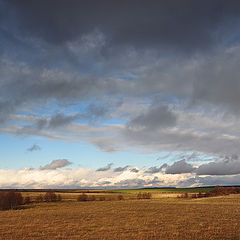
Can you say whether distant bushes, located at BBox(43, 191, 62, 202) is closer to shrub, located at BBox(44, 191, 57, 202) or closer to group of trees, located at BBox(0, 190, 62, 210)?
shrub, located at BBox(44, 191, 57, 202)

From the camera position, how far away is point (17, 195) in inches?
3738

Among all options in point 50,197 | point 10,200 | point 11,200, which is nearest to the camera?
point 10,200

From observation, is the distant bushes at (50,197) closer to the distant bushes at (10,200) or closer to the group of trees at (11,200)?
the group of trees at (11,200)

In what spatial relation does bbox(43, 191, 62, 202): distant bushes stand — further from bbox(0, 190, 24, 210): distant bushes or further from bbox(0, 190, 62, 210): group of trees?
bbox(0, 190, 24, 210): distant bushes

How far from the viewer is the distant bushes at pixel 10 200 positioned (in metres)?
86.6

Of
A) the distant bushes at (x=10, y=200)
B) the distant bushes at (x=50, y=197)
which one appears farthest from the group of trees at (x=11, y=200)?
the distant bushes at (x=50, y=197)

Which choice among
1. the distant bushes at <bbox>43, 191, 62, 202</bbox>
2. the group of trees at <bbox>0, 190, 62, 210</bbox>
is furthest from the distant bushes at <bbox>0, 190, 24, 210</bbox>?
the distant bushes at <bbox>43, 191, 62, 202</bbox>

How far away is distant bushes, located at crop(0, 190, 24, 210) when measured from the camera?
86.6 metres

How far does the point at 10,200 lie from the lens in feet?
299

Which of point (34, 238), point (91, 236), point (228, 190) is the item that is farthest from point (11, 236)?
point (228, 190)

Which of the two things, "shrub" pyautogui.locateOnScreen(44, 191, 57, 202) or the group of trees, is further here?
"shrub" pyautogui.locateOnScreen(44, 191, 57, 202)

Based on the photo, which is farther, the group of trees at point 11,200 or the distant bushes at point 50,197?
the distant bushes at point 50,197

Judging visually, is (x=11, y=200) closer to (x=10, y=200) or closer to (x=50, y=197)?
(x=10, y=200)

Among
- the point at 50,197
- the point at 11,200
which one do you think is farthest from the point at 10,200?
the point at 50,197
